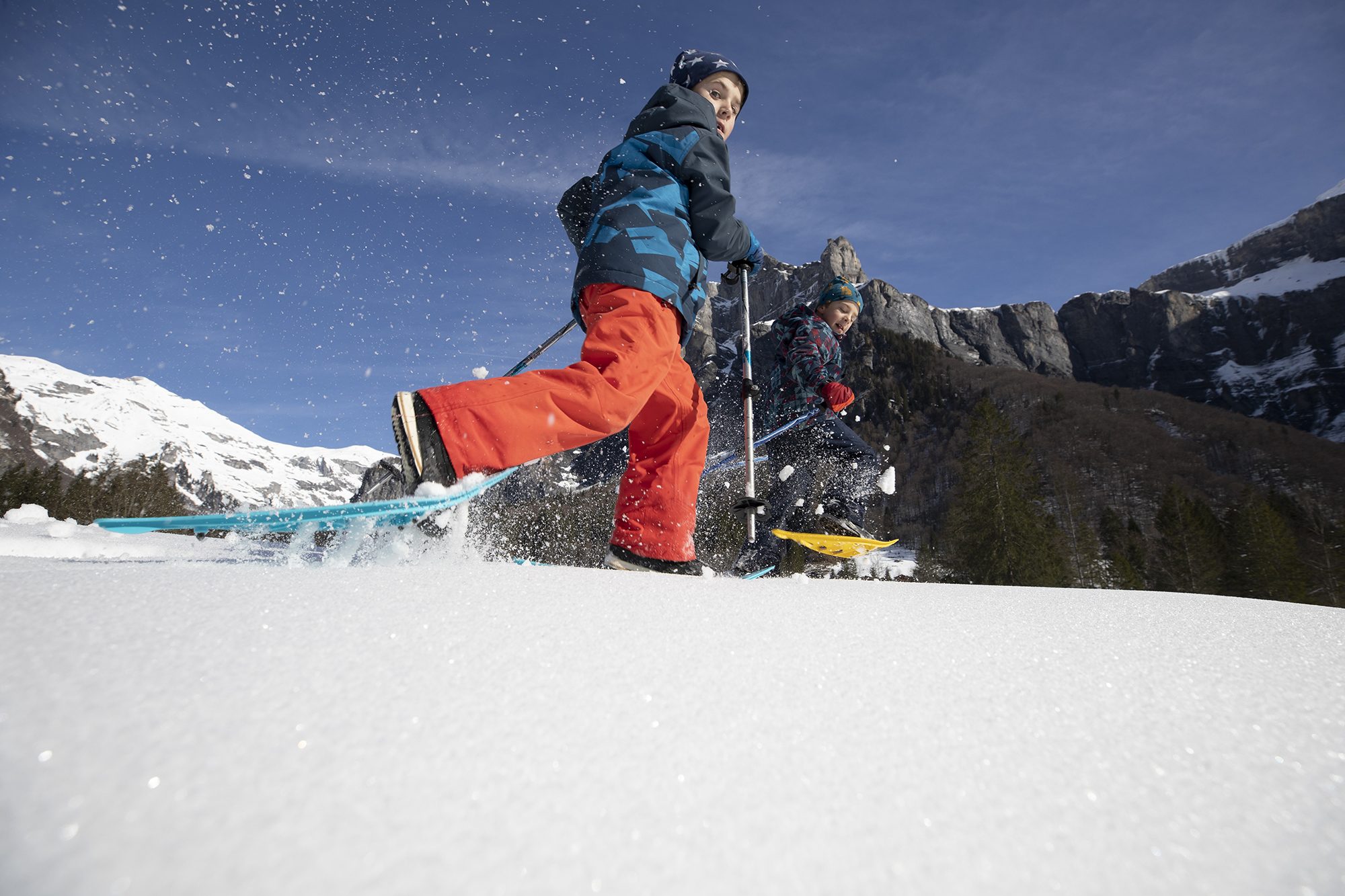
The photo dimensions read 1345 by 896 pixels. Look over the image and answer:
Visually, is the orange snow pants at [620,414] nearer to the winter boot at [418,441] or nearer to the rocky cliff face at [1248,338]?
the winter boot at [418,441]

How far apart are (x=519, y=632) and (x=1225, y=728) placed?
0.74m

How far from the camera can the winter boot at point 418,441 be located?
5.20 ft

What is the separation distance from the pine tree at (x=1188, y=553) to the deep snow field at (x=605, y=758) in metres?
32.6

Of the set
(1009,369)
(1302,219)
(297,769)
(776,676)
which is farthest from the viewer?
(1302,219)

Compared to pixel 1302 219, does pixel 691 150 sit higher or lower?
lower

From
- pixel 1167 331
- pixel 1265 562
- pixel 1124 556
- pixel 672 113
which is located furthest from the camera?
pixel 1167 331

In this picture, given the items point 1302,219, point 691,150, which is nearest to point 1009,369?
point 1302,219

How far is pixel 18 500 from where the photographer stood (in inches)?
1435

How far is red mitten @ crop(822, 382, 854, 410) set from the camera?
4.48 m

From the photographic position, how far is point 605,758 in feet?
1.47

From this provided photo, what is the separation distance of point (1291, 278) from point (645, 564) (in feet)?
471

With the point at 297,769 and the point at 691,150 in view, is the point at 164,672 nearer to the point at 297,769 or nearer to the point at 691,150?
the point at 297,769

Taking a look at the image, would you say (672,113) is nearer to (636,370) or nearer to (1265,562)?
(636,370)

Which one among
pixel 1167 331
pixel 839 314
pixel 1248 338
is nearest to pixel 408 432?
pixel 839 314
